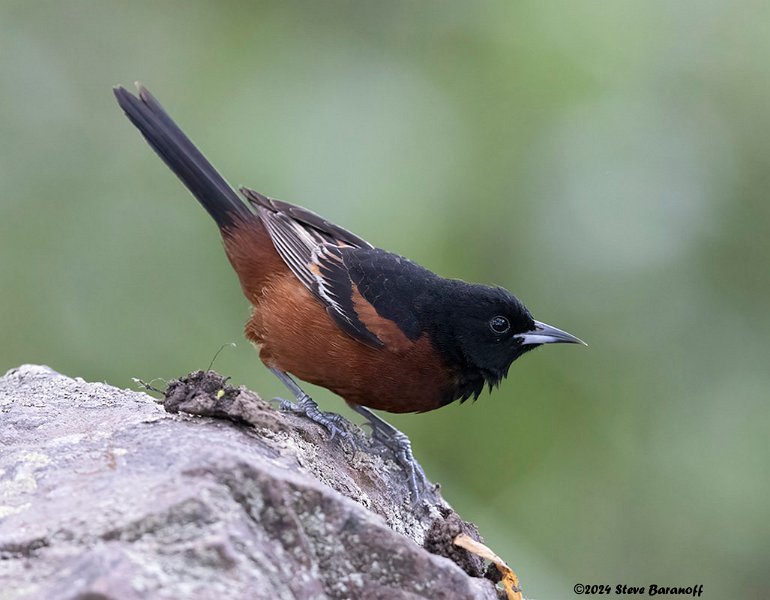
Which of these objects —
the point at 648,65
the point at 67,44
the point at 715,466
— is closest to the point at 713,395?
the point at 715,466

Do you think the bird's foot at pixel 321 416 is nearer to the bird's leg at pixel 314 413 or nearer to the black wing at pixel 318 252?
the bird's leg at pixel 314 413

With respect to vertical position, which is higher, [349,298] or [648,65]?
[648,65]

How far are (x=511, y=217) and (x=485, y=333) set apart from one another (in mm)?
1859

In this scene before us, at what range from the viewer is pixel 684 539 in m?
5.48

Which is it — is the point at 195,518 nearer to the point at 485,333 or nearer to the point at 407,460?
the point at 407,460

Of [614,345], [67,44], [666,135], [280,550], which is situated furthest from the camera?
[67,44]

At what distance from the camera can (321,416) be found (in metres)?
3.86

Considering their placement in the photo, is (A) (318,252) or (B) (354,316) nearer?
(B) (354,316)

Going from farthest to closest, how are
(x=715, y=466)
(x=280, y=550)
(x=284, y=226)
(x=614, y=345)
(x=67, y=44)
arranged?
1. (x=67, y=44)
2. (x=614, y=345)
3. (x=715, y=466)
4. (x=284, y=226)
5. (x=280, y=550)

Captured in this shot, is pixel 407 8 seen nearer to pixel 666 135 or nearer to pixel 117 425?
pixel 666 135

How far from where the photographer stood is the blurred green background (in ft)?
18.0

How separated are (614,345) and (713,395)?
2.20ft

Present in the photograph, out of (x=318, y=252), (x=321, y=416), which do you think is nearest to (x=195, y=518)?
(x=321, y=416)

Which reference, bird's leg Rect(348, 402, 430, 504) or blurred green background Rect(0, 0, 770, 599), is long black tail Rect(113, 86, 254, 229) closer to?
blurred green background Rect(0, 0, 770, 599)
